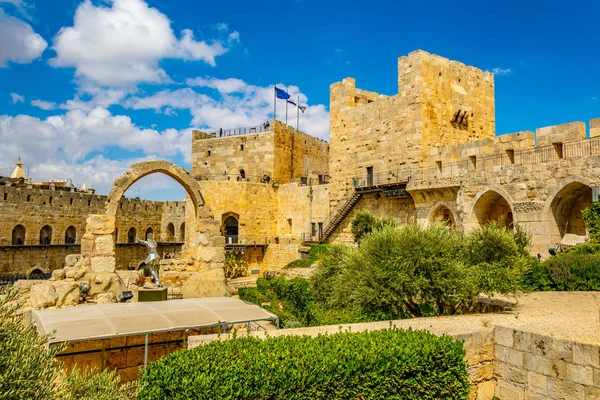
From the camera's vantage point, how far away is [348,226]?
23.2m

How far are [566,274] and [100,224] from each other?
10.6 metres

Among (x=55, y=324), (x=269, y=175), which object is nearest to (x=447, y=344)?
(x=55, y=324)

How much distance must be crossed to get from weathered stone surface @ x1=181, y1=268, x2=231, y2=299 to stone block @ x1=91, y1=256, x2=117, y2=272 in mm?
1713

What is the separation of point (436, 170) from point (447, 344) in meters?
13.9

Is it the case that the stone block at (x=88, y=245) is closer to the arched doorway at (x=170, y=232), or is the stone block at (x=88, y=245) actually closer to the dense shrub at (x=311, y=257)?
the dense shrub at (x=311, y=257)

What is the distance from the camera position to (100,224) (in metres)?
10.7

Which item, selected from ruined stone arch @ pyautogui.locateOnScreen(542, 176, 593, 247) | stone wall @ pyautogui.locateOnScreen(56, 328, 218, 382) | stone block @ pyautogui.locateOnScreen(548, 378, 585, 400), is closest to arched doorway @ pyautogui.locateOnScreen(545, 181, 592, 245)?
ruined stone arch @ pyautogui.locateOnScreen(542, 176, 593, 247)

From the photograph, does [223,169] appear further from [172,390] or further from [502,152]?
Result: [172,390]

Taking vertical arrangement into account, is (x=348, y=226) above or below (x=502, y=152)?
below

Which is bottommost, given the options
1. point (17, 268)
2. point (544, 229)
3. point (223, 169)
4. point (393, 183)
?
point (17, 268)

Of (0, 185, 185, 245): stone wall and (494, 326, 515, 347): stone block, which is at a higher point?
(0, 185, 185, 245): stone wall

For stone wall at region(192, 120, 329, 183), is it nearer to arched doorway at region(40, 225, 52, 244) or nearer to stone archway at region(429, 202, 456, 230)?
arched doorway at region(40, 225, 52, 244)

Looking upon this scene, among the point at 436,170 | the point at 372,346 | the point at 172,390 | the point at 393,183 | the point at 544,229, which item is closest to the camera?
the point at 172,390

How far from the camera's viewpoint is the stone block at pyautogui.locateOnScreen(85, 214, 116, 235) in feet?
34.7
